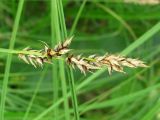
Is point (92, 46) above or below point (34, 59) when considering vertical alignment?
above

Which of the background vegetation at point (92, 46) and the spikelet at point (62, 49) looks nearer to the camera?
the spikelet at point (62, 49)

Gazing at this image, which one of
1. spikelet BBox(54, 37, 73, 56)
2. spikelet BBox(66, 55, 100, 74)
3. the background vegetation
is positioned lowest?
spikelet BBox(66, 55, 100, 74)

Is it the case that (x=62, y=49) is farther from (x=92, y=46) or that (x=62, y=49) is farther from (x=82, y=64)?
(x=92, y=46)

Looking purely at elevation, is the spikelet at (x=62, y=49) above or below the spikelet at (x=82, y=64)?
above

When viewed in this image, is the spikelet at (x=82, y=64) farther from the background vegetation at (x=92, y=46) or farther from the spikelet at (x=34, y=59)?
the background vegetation at (x=92, y=46)

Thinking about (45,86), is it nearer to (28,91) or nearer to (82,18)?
(28,91)

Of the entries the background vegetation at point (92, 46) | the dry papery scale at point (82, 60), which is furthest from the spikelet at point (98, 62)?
the background vegetation at point (92, 46)

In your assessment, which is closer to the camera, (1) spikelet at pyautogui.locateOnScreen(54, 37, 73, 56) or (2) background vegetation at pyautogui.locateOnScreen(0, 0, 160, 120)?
(1) spikelet at pyautogui.locateOnScreen(54, 37, 73, 56)

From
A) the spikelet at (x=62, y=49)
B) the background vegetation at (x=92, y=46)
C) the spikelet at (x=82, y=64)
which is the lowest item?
the spikelet at (x=82, y=64)

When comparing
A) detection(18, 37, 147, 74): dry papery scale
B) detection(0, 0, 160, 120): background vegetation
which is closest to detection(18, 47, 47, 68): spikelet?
detection(18, 37, 147, 74): dry papery scale

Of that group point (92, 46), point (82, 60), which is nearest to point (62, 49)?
point (82, 60)

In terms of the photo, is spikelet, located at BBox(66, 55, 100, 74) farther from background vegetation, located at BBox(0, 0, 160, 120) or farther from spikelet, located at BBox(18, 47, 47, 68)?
background vegetation, located at BBox(0, 0, 160, 120)

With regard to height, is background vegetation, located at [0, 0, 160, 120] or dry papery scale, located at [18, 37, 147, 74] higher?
background vegetation, located at [0, 0, 160, 120]
